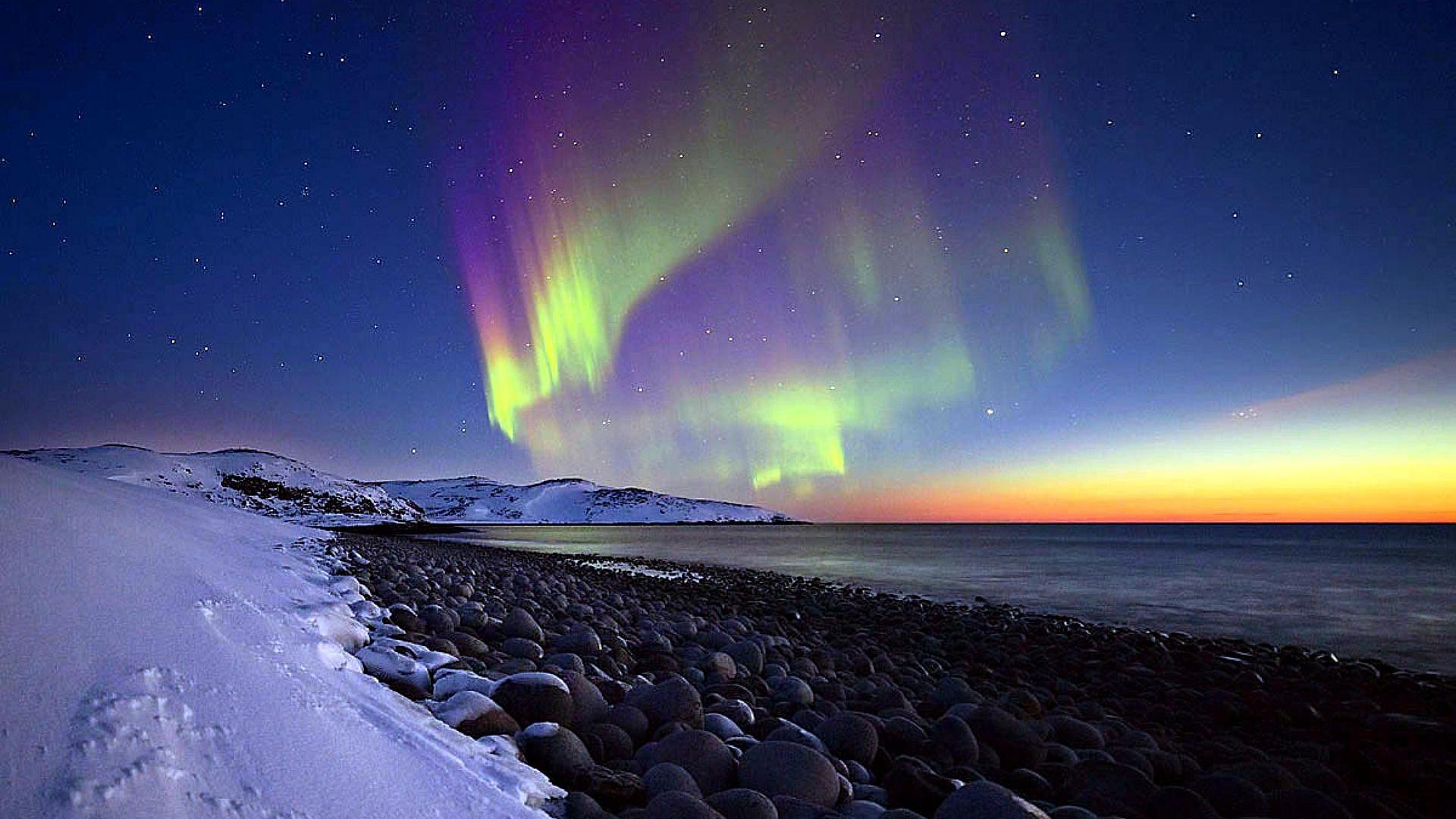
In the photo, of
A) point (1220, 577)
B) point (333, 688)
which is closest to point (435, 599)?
point (333, 688)

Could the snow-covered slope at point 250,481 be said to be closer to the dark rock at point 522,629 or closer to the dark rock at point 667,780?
the dark rock at point 522,629

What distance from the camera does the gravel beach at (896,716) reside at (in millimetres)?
3314

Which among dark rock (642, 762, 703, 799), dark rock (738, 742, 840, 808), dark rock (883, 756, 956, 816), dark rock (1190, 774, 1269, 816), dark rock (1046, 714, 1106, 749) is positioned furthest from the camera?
dark rock (1046, 714, 1106, 749)

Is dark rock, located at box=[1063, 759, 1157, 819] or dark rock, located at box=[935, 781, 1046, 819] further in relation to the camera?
dark rock, located at box=[1063, 759, 1157, 819]

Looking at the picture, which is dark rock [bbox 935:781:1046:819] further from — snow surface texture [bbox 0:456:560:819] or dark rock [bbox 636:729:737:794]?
snow surface texture [bbox 0:456:560:819]

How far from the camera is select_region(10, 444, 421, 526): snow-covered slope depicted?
222 feet

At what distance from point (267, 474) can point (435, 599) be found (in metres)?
91.8

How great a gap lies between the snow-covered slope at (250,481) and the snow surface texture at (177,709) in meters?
68.1

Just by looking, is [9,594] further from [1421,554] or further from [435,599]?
[1421,554]

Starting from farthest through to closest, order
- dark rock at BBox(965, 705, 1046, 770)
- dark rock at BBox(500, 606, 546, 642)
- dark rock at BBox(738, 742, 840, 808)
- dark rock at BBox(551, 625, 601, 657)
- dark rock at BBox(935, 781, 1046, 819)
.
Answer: dark rock at BBox(500, 606, 546, 642), dark rock at BBox(551, 625, 601, 657), dark rock at BBox(965, 705, 1046, 770), dark rock at BBox(738, 742, 840, 808), dark rock at BBox(935, 781, 1046, 819)

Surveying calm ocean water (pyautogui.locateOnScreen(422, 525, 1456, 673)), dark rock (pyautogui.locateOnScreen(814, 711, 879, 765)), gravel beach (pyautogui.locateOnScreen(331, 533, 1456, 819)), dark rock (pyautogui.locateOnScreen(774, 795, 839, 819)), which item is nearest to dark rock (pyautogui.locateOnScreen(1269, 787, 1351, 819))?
gravel beach (pyautogui.locateOnScreen(331, 533, 1456, 819))

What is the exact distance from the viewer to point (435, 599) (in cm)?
833

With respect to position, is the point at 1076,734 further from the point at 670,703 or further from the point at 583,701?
the point at 583,701

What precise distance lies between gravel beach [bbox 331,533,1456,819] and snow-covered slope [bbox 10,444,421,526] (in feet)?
216
